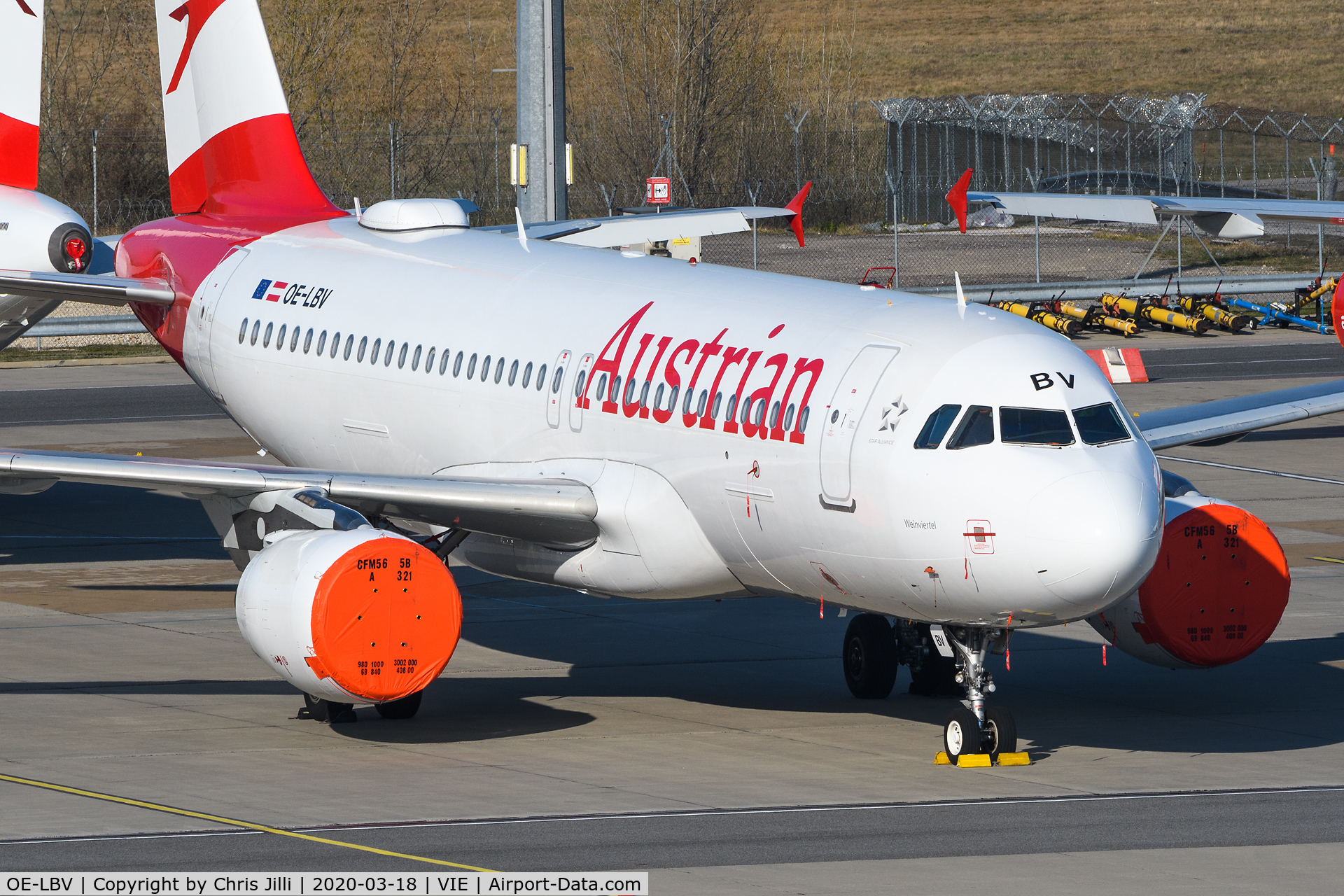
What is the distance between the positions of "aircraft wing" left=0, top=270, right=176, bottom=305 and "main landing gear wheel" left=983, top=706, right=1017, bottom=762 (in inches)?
547

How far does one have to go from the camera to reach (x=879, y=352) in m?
16.3

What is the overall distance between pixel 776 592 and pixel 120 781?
592 centimetres

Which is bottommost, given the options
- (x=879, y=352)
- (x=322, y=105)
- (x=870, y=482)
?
(x=870, y=482)

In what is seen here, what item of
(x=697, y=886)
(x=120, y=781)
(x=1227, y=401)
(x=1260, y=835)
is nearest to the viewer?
(x=697, y=886)

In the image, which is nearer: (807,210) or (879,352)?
(879,352)

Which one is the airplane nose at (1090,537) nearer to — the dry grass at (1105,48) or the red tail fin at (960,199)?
the red tail fin at (960,199)

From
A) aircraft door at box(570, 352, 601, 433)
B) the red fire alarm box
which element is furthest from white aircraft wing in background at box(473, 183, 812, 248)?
the red fire alarm box

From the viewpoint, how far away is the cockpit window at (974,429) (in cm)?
1516

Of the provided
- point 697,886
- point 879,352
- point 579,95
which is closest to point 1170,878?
point 697,886

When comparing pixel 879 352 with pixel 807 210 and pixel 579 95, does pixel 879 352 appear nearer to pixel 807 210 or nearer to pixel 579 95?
pixel 807 210

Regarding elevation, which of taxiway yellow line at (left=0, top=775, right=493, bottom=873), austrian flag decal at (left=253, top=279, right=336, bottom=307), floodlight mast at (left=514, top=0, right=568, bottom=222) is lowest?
taxiway yellow line at (left=0, top=775, right=493, bottom=873)

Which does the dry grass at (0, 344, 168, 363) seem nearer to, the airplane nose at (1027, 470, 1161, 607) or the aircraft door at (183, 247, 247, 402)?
the aircraft door at (183, 247, 247, 402)

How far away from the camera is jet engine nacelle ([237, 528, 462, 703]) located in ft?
52.5

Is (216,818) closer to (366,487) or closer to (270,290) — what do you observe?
(366,487)
